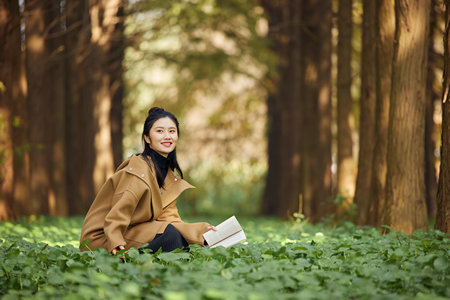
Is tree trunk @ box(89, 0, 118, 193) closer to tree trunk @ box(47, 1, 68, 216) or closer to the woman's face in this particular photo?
tree trunk @ box(47, 1, 68, 216)

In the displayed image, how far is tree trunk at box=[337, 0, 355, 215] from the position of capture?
11.0 m

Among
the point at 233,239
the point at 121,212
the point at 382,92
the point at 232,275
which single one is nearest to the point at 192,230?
the point at 233,239

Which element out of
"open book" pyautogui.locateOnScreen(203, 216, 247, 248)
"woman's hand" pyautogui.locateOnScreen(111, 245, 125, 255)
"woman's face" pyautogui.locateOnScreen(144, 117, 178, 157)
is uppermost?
"woman's face" pyautogui.locateOnScreen(144, 117, 178, 157)

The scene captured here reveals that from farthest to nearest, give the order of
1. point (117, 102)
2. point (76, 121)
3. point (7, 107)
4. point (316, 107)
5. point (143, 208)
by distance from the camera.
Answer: point (117, 102) → point (76, 121) → point (316, 107) → point (7, 107) → point (143, 208)

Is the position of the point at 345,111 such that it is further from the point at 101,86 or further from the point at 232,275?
the point at 232,275

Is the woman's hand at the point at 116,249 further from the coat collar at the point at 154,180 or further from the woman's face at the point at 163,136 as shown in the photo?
the woman's face at the point at 163,136

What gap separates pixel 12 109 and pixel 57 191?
4720mm

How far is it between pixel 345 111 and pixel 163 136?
5.94 metres

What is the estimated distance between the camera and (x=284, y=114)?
1852cm

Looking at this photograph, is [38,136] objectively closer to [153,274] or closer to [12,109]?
[12,109]

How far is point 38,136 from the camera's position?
14336 mm

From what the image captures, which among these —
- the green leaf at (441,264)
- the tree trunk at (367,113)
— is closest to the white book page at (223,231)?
the green leaf at (441,264)

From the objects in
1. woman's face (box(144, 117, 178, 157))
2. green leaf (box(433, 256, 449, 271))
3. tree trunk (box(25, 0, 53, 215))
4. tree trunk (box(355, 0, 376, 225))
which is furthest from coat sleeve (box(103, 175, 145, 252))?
tree trunk (box(25, 0, 53, 215))

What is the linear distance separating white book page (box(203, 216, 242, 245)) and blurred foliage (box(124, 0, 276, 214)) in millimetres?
10945
